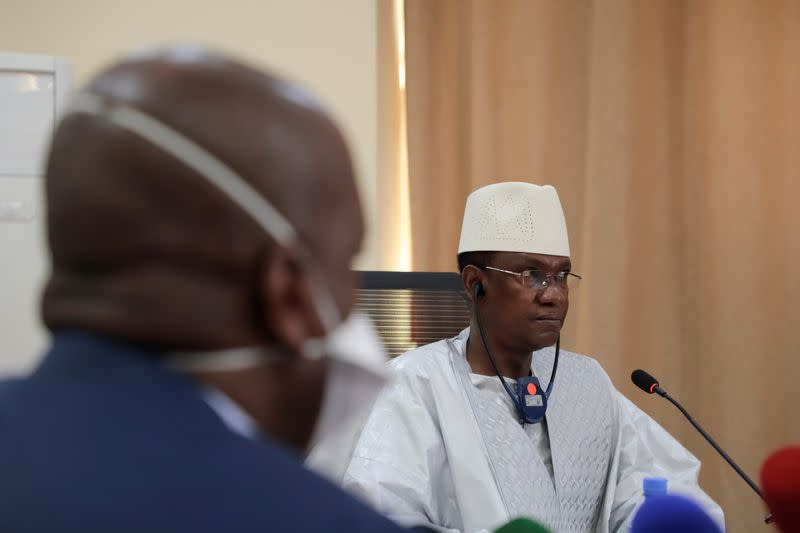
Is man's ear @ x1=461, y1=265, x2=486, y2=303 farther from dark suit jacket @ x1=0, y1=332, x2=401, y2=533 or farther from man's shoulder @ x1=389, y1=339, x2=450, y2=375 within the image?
dark suit jacket @ x1=0, y1=332, x2=401, y2=533

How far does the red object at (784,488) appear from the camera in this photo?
80 centimetres

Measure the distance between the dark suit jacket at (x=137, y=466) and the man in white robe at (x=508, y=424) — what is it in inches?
57.6

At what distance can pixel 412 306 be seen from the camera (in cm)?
252

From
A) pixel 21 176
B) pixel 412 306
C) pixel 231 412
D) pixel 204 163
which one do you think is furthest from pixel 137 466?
pixel 21 176

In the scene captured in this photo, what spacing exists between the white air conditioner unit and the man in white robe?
1211mm

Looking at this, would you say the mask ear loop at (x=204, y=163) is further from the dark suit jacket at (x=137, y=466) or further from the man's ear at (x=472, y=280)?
the man's ear at (x=472, y=280)

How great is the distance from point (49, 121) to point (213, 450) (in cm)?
240

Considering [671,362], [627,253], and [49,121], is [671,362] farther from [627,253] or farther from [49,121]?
[49,121]

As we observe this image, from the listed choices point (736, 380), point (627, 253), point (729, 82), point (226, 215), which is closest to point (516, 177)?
point (627, 253)

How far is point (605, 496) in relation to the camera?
2350 millimetres

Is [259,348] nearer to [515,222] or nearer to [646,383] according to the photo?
[646,383]

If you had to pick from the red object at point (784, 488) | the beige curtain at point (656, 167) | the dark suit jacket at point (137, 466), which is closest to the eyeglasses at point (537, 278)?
the beige curtain at point (656, 167)

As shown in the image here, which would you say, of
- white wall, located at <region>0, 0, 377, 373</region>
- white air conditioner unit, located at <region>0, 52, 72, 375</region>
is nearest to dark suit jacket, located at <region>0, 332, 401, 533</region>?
white air conditioner unit, located at <region>0, 52, 72, 375</region>

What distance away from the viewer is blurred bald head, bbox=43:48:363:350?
69 cm
